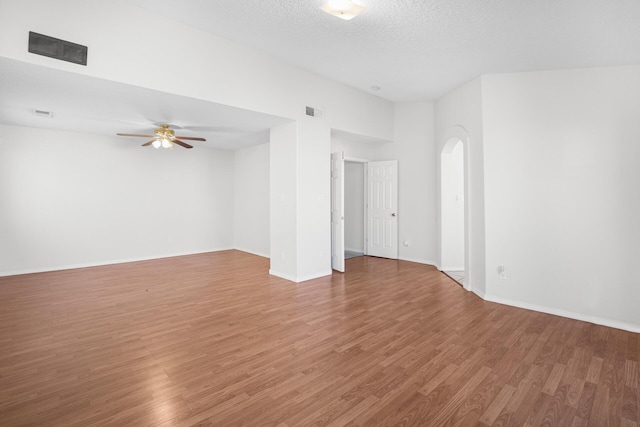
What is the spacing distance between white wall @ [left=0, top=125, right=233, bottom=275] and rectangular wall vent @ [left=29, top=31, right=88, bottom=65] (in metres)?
3.87

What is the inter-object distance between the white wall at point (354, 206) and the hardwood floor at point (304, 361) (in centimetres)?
302

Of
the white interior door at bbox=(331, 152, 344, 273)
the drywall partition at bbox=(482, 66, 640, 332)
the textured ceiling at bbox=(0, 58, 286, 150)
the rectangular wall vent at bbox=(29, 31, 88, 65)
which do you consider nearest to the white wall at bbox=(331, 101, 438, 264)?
the white interior door at bbox=(331, 152, 344, 273)

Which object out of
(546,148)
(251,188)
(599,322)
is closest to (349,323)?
(599,322)

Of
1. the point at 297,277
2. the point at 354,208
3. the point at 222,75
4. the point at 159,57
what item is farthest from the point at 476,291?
the point at 159,57

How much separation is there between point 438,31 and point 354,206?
14.7 ft

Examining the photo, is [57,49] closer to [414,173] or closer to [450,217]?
[414,173]

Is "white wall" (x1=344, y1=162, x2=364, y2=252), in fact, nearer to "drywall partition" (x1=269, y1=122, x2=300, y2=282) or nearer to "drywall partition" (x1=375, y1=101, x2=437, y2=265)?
"drywall partition" (x1=375, y1=101, x2=437, y2=265)

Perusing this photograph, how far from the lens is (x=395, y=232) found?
6.44 metres

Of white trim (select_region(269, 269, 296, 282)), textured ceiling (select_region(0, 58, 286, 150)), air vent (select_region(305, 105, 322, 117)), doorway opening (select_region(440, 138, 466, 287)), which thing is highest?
air vent (select_region(305, 105, 322, 117))

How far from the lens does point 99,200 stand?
6062mm

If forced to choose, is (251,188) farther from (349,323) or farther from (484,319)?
(484,319)

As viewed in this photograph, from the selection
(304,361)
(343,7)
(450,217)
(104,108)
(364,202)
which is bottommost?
(304,361)

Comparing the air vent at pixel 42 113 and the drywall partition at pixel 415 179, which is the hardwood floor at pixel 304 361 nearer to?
the drywall partition at pixel 415 179

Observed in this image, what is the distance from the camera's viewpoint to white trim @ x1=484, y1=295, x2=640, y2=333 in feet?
10.4
